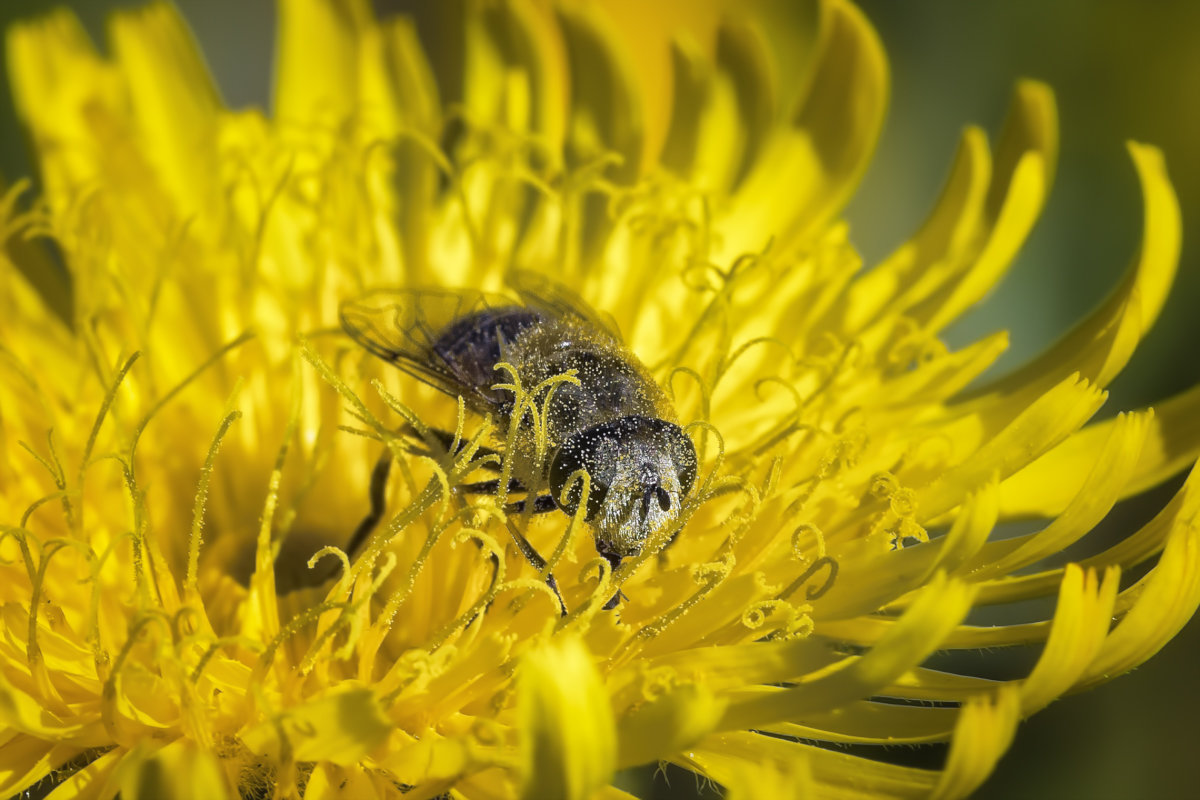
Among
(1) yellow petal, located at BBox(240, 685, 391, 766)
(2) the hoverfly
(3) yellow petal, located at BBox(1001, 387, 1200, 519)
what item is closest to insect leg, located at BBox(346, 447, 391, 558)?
(2) the hoverfly

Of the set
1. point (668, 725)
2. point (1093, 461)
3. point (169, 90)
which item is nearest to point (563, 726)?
point (668, 725)

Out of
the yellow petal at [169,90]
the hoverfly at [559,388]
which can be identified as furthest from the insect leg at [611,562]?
the yellow petal at [169,90]

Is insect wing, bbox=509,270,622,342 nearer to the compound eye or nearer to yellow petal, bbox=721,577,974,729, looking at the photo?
the compound eye

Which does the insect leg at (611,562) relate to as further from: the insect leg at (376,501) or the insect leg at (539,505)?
the insect leg at (376,501)

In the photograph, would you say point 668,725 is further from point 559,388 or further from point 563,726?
point 559,388

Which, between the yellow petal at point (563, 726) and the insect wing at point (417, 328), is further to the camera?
the insect wing at point (417, 328)

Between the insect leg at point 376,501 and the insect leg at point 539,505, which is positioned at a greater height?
the insect leg at point 376,501
